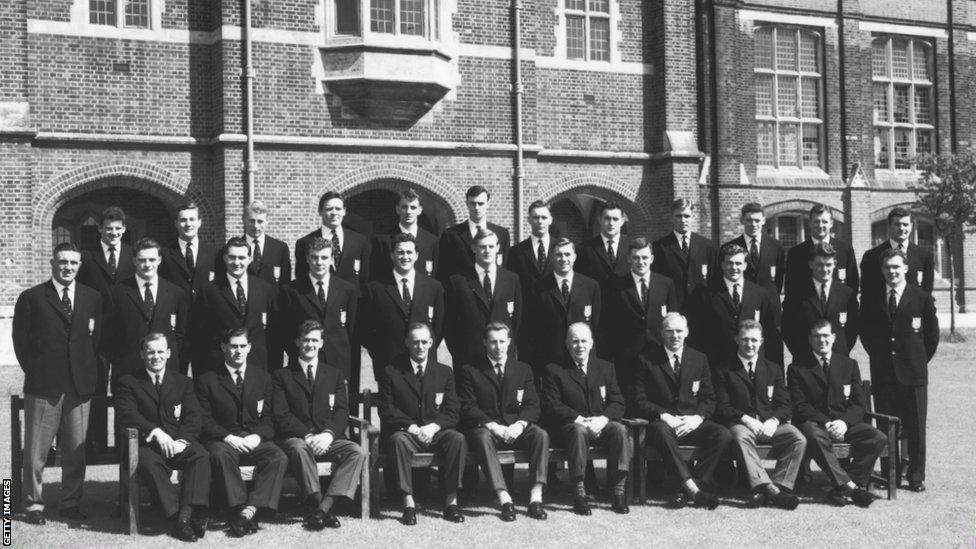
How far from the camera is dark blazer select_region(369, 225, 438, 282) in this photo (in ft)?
27.2

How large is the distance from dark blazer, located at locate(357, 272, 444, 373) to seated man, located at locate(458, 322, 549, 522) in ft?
1.55

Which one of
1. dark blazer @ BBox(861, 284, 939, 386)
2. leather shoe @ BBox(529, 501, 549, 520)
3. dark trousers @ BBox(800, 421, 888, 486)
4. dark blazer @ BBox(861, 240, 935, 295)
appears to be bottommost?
leather shoe @ BBox(529, 501, 549, 520)

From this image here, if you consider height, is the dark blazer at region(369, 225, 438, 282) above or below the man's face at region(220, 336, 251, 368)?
above

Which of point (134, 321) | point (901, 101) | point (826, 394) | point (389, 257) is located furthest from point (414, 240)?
point (901, 101)

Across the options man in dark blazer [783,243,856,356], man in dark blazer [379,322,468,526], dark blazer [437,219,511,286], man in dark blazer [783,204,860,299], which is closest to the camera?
man in dark blazer [379,322,468,526]

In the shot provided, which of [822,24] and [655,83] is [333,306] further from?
[822,24]

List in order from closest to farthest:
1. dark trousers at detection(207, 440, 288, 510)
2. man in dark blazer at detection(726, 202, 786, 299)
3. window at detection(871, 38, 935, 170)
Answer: dark trousers at detection(207, 440, 288, 510), man in dark blazer at detection(726, 202, 786, 299), window at detection(871, 38, 935, 170)

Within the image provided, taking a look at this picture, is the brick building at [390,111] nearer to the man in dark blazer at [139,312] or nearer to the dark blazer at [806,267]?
the man in dark blazer at [139,312]

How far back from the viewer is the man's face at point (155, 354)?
6867 millimetres

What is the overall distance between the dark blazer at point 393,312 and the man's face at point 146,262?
4.78 ft

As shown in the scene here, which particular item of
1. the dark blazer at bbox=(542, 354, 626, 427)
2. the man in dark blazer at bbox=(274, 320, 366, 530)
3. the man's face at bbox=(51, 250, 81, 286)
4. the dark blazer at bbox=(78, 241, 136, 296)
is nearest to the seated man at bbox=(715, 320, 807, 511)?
the dark blazer at bbox=(542, 354, 626, 427)

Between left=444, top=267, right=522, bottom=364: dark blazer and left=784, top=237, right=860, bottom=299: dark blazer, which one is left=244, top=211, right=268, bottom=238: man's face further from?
left=784, top=237, right=860, bottom=299: dark blazer

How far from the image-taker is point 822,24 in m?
22.2

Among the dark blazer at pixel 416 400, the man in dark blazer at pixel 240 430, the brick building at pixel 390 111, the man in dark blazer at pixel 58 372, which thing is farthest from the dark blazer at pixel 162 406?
the brick building at pixel 390 111
